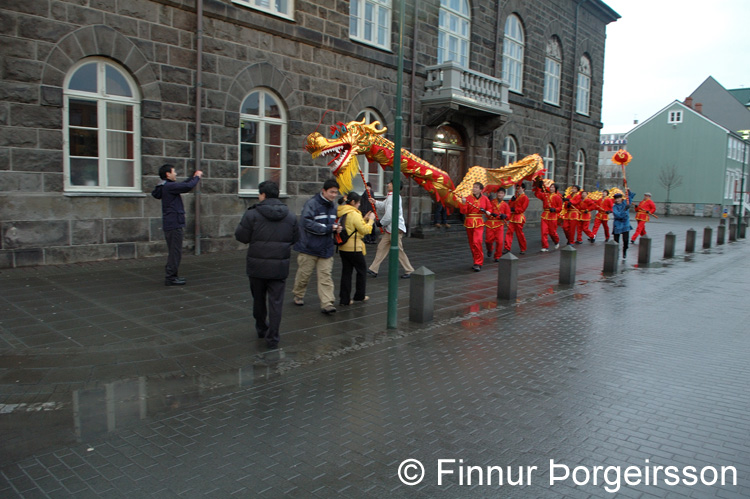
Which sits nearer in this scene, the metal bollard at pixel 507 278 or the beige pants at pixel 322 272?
the beige pants at pixel 322 272

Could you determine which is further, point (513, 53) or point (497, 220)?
point (513, 53)

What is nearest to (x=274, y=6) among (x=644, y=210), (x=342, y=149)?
(x=342, y=149)

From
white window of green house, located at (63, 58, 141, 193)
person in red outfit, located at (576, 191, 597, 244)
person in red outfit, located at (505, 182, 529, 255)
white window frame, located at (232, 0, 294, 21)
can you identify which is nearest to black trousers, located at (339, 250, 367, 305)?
white window of green house, located at (63, 58, 141, 193)

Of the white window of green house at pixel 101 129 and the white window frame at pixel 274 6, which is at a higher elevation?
the white window frame at pixel 274 6

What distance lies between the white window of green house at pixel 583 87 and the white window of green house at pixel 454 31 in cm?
1155

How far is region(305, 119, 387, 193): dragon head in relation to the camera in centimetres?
966

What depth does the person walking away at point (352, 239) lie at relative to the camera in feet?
27.4

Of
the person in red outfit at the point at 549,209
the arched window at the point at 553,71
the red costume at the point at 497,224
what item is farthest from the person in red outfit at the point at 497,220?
the arched window at the point at 553,71

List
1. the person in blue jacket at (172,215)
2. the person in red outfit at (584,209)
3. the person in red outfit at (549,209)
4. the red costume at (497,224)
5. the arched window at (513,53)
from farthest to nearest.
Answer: the arched window at (513,53)
the person in red outfit at (584,209)
the person in red outfit at (549,209)
the red costume at (497,224)
the person in blue jacket at (172,215)

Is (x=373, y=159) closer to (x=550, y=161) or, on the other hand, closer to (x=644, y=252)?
(x=644, y=252)

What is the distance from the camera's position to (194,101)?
1236 centimetres

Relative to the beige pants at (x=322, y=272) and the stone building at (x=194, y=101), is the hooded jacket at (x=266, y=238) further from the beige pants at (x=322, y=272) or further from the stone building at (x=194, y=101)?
the stone building at (x=194, y=101)

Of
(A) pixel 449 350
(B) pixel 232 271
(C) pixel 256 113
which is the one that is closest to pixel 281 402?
(A) pixel 449 350

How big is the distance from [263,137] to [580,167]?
22438 millimetres
